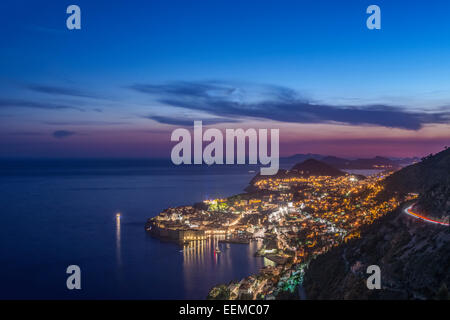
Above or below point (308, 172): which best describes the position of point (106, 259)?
below

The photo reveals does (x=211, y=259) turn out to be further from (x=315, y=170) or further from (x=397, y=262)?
(x=315, y=170)

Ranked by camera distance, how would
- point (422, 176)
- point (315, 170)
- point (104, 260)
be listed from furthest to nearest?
point (315, 170), point (422, 176), point (104, 260)

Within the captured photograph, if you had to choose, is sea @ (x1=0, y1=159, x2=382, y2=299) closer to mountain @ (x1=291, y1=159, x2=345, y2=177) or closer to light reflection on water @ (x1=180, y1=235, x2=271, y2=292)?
light reflection on water @ (x1=180, y1=235, x2=271, y2=292)

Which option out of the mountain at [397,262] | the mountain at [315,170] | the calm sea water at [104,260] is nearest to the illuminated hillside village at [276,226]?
the mountain at [397,262]

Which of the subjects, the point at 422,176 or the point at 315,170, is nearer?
the point at 422,176

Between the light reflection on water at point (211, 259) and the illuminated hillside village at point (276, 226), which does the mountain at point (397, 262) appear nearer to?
the illuminated hillside village at point (276, 226)

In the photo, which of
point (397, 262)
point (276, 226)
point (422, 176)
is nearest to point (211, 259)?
point (276, 226)

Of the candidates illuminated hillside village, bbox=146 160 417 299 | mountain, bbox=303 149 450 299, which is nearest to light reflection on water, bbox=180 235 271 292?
illuminated hillside village, bbox=146 160 417 299

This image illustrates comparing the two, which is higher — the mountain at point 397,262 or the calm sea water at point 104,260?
the mountain at point 397,262
